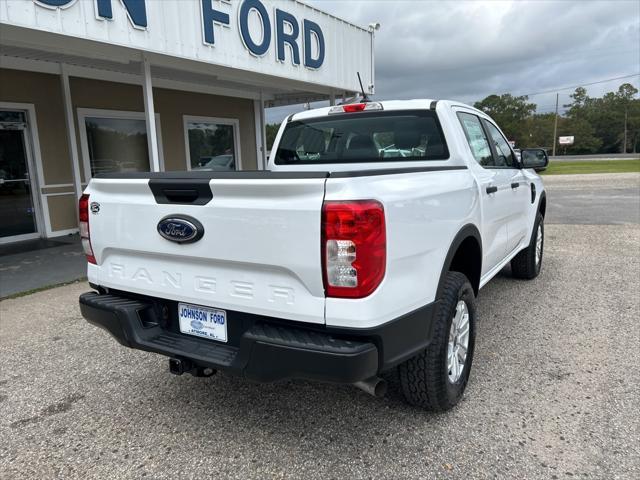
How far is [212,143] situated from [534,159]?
→ 923 cm

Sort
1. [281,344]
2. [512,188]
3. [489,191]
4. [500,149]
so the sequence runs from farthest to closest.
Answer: [500,149]
[512,188]
[489,191]
[281,344]

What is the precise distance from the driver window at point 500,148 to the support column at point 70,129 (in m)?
7.58

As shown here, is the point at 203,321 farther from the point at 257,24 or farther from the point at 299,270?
the point at 257,24

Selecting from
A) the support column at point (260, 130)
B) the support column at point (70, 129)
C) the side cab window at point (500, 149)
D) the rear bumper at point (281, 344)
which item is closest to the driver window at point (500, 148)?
the side cab window at point (500, 149)

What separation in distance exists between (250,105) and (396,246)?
12012 millimetres

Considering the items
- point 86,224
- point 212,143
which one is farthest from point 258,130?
point 86,224

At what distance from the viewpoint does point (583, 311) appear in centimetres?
471

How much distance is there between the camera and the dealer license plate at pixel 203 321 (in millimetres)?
2543

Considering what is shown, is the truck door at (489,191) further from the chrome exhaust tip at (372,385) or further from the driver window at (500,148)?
the chrome exhaust tip at (372,385)

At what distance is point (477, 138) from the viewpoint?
4059 mm

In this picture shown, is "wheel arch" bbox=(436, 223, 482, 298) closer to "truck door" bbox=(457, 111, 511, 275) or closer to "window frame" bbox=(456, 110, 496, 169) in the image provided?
"truck door" bbox=(457, 111, 511, 275)

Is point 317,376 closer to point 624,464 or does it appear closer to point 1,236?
point 624,464

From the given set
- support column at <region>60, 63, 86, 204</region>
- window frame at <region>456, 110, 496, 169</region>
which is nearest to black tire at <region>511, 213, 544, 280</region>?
window frame at <region>456, 110, 496, 169</region>

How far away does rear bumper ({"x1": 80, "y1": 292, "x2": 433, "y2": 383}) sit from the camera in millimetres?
2158
